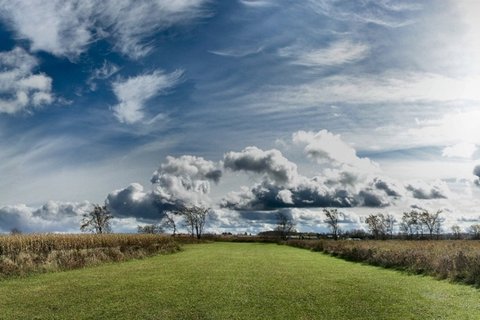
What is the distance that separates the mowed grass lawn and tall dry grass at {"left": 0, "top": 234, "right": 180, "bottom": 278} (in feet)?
10.6

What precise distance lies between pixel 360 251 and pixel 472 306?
24.4 metres

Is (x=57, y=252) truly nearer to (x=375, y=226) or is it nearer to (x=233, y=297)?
(x=233, y=297)

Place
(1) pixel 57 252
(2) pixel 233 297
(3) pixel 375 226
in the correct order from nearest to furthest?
(2) pixel 233 297 < (1) pixel 57 252 < (3) pixel 375 226

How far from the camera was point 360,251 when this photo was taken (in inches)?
1540

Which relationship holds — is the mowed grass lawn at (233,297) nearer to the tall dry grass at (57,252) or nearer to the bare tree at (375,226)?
the tall dry grass at (57,252)

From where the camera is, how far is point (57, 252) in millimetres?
33125

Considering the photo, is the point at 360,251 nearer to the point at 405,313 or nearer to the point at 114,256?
the point at 114,256

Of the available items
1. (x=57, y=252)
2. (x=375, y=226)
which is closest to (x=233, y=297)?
(x=57, y=252)

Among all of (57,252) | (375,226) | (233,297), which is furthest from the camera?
(375,226)

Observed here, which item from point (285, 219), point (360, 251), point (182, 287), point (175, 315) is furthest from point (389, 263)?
point (285, 219)

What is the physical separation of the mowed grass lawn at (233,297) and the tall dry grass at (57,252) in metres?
3.22

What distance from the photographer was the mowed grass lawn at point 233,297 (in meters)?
13.7

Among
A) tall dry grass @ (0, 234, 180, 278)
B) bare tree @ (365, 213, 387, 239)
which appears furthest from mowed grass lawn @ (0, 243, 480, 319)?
bare tree @ (365, 213, 387, 239)

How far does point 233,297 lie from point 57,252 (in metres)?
21.7
